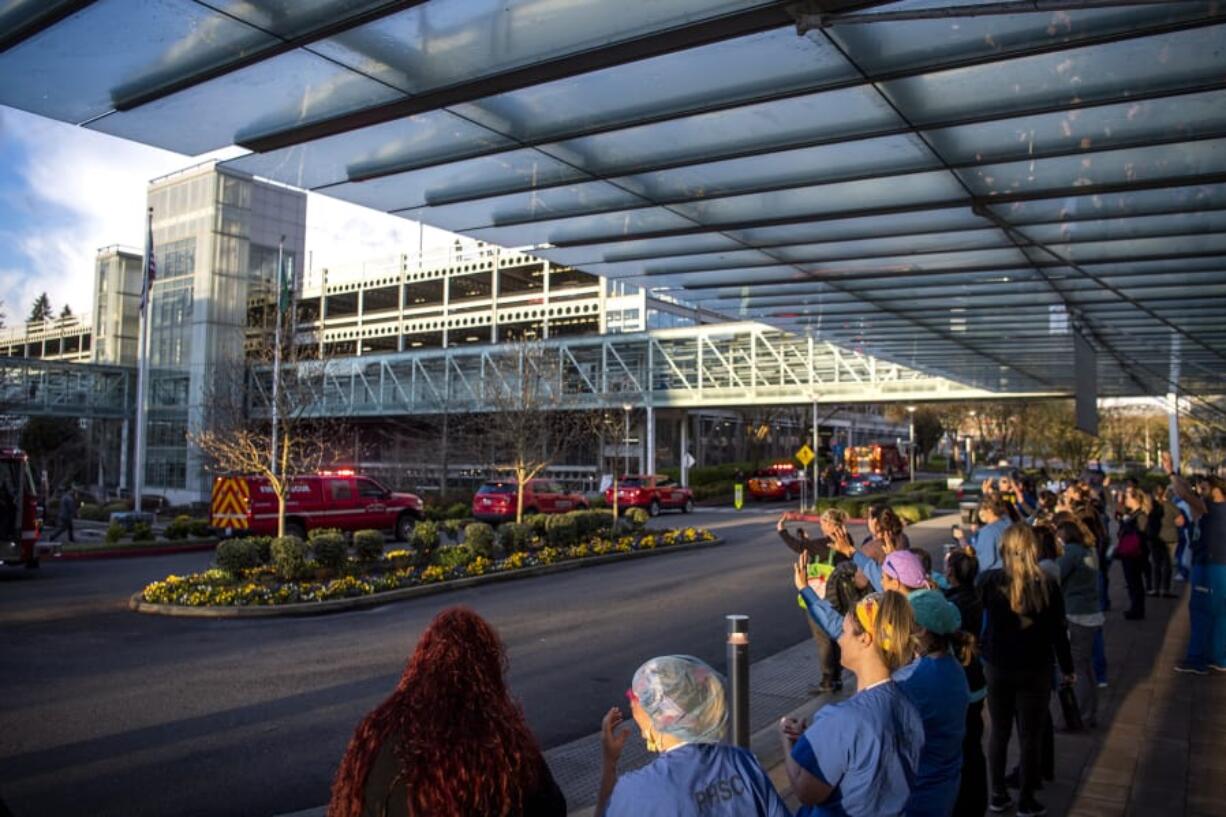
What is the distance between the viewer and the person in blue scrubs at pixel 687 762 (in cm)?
236

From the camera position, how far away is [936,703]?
12.1 ft

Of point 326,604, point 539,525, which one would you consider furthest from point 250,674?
point 539,525

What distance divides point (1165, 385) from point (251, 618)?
2871 centimetres

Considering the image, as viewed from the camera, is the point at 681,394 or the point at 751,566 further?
the point at 681,394

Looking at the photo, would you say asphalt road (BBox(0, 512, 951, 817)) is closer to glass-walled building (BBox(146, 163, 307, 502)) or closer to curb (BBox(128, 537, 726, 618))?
curb (BBox(128, 537, 726, 618))

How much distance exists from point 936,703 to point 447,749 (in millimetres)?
2285

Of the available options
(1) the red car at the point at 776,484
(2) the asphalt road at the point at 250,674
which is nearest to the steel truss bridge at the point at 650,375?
(1) the red car at the point at 776,484

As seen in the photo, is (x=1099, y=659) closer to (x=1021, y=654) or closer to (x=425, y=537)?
(x=1021, y=654)

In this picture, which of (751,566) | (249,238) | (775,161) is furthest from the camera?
(249,238)

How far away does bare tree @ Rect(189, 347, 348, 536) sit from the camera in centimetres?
2003

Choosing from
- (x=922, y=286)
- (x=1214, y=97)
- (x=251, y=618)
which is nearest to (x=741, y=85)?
(x=1214, y=97)

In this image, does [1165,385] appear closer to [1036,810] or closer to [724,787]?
[1036,810]

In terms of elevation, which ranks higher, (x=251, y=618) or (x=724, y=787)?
(x=724, y=787)

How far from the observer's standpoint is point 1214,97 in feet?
19.5
